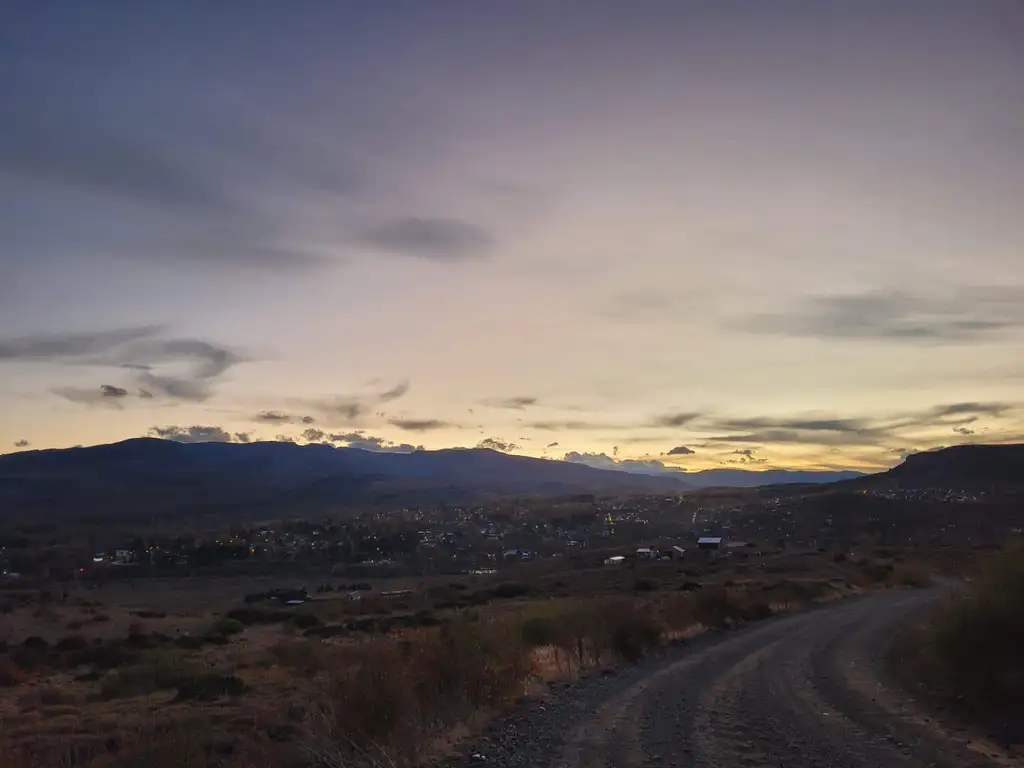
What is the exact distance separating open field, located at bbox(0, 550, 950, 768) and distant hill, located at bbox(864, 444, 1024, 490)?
88.6 metres

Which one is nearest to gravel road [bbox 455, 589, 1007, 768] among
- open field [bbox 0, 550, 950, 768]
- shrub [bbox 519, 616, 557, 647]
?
open field [bbox 0, 550, 950, 768]

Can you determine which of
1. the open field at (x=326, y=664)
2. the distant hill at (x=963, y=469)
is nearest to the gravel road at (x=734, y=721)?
the open field at (x=326, y=664)

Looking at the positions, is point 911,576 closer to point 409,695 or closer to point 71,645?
point 71,645

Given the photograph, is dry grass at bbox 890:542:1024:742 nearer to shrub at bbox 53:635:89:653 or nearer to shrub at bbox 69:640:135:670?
shrub at bbox 69:640:135:670

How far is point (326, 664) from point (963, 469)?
147 metres

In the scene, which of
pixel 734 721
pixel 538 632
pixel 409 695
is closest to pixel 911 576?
pixel 538 632

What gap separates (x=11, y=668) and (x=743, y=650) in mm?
23150

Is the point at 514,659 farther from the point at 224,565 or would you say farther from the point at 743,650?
the point at 224,565

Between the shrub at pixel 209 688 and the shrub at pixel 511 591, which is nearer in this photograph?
the shrub at pixel 209 688

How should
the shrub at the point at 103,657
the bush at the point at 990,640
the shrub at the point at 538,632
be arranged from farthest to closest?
the shrub at the point at 103,657, the shrub at the point at 538,632, the bush at the point at 990,640

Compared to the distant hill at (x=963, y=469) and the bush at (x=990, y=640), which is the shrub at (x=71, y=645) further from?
the distant hill at (x=963, y=469)

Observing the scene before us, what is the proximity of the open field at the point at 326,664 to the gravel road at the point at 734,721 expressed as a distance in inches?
43.6

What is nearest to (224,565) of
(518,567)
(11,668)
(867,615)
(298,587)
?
(298,587)

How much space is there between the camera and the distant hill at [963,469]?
428ft
